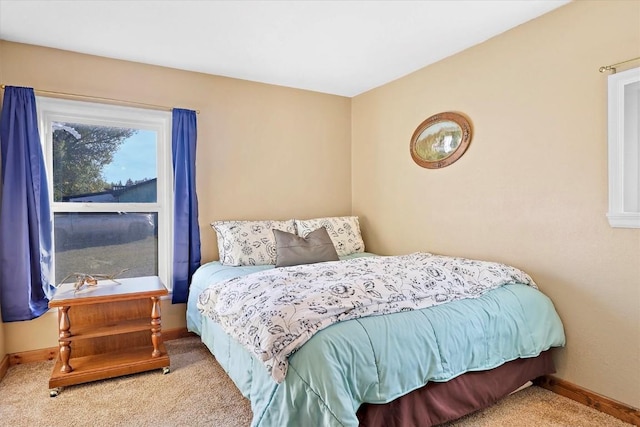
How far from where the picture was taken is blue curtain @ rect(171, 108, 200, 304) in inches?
122

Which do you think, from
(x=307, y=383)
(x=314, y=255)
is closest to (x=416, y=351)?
(x=307, y=383)

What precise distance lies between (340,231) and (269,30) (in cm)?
185

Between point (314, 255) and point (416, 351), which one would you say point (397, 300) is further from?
point (314, 255)

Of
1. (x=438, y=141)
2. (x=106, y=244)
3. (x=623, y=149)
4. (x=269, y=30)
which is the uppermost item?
(x=269, y=30)

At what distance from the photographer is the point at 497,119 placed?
2617 millimetres

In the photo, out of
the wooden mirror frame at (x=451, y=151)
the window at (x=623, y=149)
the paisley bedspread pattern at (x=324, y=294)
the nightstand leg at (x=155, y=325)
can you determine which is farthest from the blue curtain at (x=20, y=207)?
the window at (x=623, y=149)

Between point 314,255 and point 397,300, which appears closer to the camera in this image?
point 397,300

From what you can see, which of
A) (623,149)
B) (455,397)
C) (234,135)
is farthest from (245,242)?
(623,149)

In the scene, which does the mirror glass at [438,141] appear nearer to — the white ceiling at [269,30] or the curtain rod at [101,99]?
the white ceiling at [269,30]

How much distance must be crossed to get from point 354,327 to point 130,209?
7.77 feet

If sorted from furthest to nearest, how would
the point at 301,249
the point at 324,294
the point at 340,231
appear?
the point at 340,231, the point at 301,249, the point at 324,294

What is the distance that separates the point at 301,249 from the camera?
3037 millimetres

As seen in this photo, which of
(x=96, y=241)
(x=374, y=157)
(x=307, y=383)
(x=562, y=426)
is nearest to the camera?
(x=307, y=383)

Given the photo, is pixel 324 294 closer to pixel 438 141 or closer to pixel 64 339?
pixel 64 339
